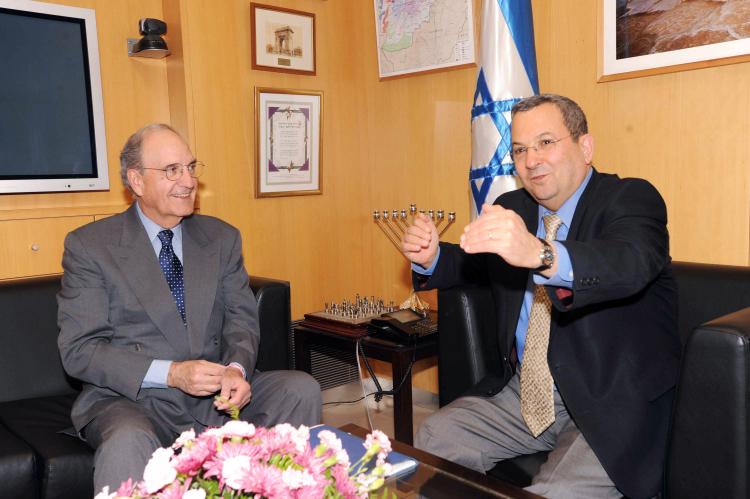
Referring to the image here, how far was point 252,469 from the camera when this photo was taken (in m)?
0.90

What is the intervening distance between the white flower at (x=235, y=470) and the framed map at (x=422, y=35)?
9.38ft

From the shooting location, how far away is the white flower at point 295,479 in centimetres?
88

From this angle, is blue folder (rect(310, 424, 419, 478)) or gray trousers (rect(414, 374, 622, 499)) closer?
blue folder (rect(310, 424, 419, 478))

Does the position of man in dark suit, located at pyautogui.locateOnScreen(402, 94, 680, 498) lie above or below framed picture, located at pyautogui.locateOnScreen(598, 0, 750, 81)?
below

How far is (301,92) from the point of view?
3748 mm

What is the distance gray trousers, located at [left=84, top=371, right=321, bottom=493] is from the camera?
192 centimetres

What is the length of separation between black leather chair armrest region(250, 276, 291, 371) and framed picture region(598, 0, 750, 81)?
1.62 metres

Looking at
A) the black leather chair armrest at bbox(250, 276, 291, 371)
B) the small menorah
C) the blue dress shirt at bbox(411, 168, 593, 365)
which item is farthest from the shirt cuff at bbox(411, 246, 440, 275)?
the small menorah

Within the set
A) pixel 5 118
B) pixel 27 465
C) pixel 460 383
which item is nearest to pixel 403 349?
pixel 460 383

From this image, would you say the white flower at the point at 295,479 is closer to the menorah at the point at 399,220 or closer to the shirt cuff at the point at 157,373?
the shirt cuff at the point at 157,373

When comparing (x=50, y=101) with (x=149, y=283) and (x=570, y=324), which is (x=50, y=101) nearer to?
(x=149, y=283)

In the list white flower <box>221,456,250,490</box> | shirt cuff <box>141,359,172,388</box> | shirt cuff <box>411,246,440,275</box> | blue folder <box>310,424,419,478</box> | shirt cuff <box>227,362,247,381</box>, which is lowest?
blue folder <box>310,424,419,478</box>

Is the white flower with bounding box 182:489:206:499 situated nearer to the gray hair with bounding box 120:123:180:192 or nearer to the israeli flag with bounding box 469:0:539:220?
the gray hair with bounding box 120:123:180:192

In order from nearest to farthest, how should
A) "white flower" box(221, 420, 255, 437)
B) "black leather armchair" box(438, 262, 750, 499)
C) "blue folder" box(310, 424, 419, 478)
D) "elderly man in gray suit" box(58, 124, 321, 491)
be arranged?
"white flower" box(221, 420, 255, 437) → "black leather armchair" box(438, 262, 750, 499) → "blue folder" box(310, 424, 419, 478) → "elderly man in gray suit" box(58, 124, 321, 491)
